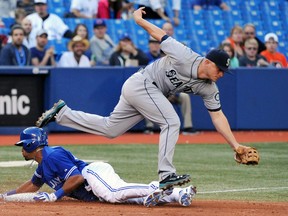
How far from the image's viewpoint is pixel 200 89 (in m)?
8.80

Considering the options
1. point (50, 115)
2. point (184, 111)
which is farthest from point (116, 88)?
point (50, 115)

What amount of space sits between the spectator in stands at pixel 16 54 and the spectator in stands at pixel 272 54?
5210 mm

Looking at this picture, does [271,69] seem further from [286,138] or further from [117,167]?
[117,167]

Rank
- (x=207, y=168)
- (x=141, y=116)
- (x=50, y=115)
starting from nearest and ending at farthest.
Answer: (x=141, y=116), (x=50, y=115), (x=207, y=168)

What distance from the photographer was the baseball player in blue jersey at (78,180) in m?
8.27

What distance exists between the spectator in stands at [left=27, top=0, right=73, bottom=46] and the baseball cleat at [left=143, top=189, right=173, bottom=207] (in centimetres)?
983

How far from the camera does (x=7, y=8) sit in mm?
18906

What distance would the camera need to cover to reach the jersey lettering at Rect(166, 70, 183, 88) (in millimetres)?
8703

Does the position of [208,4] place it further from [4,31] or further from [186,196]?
[186,196]

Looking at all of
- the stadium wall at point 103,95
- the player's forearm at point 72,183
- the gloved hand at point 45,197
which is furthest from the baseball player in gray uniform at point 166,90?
the stadium wall at point 103,95

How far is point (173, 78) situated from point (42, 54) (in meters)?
8.62

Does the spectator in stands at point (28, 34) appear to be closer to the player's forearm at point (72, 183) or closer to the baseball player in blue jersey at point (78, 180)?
the baseball player in blue jersey at point (78, 180)

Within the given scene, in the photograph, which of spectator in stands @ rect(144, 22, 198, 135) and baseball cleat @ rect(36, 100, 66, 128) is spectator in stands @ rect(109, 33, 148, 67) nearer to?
spectator in stands @ rect(144, 22, 198, 135)

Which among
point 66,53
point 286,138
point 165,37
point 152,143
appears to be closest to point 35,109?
point 66,53
